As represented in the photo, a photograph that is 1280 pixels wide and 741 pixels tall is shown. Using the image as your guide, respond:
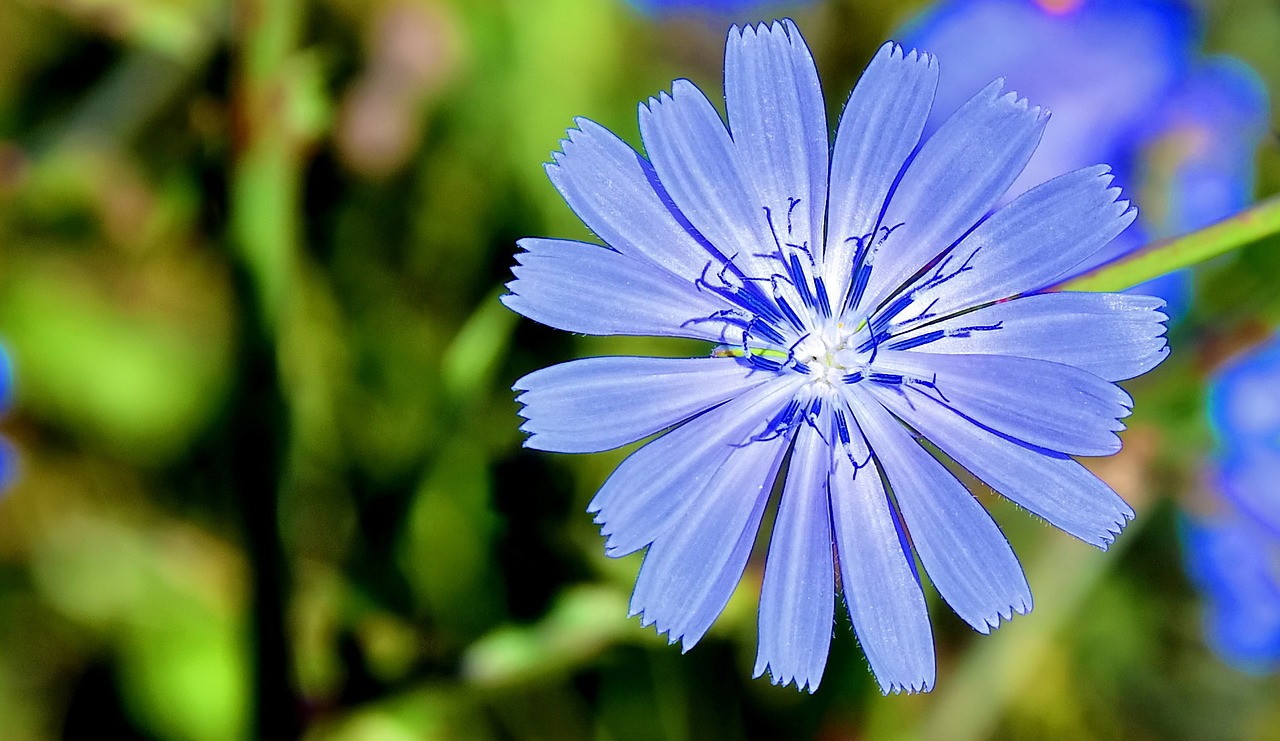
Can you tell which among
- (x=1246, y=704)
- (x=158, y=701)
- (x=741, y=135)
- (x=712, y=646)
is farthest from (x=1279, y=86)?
(x=158, y=701)

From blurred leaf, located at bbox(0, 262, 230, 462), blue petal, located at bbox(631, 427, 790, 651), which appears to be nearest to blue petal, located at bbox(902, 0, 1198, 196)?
blue petal, located at bbox(631, 427, 790, 651)

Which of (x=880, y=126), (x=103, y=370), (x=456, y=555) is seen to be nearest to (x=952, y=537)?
(x=880, y=126)

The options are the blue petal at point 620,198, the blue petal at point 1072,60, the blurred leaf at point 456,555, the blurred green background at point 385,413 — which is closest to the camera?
the blue petal at point 620,198

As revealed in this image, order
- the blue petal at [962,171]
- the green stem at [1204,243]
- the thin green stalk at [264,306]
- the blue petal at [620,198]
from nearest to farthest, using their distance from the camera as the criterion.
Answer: the green stem at [1204,243], the blue petal at [620,198], the blue petal at [962,171], the thin green stalk at [264,306]

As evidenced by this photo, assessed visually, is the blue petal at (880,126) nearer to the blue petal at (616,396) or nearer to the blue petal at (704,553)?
the blue petal at (616,396)

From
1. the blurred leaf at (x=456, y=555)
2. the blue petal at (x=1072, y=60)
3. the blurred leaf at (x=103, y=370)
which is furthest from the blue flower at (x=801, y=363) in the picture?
the blurred leaf at (x=103, y=370)

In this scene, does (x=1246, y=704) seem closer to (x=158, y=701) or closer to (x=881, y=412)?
(x=881, y=412)

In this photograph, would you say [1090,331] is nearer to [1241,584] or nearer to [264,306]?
[264,306]

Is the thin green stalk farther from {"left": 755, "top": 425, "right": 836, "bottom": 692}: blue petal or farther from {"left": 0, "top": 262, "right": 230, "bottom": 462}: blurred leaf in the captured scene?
{"left": 755, "top": 425, "right": 836, "bottom": 692}: blue petal
